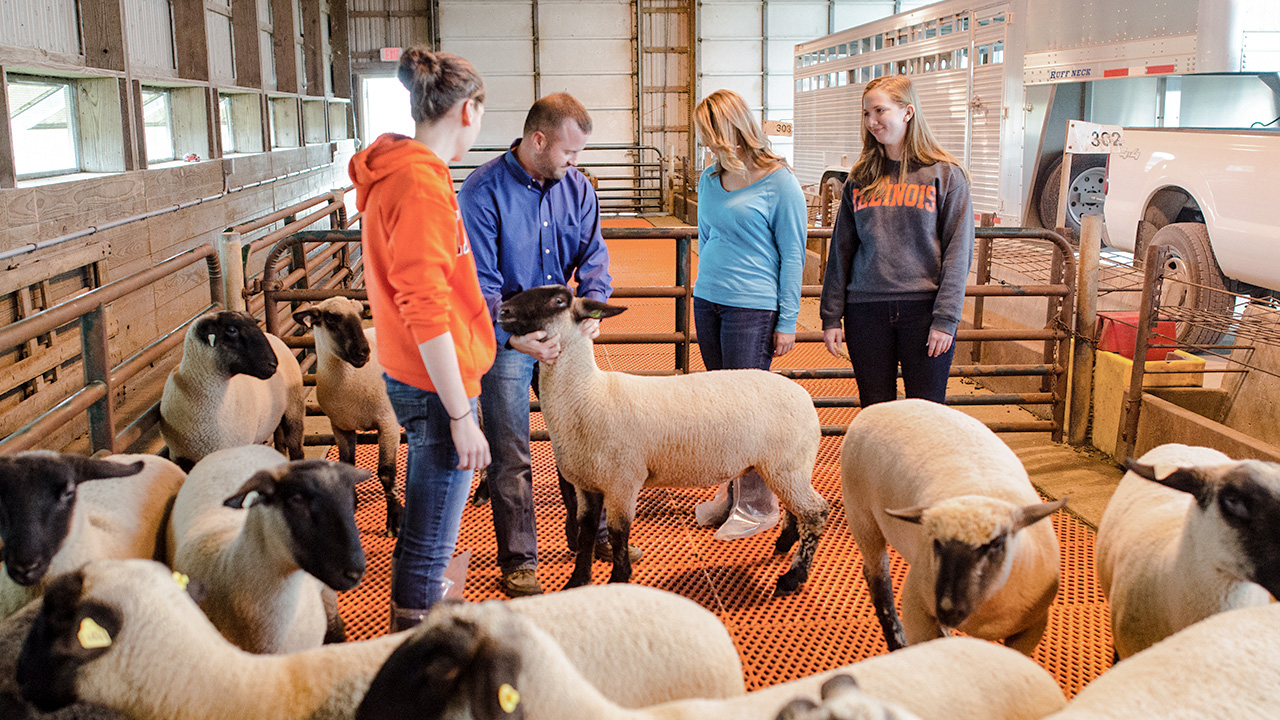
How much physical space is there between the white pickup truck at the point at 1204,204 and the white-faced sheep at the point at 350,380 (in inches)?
227

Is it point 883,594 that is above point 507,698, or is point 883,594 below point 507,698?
below

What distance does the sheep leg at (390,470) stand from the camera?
4312mm

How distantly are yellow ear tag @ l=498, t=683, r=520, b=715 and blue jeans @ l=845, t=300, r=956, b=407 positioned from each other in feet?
8.46

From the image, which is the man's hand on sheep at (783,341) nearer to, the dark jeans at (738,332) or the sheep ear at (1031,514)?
the dark jeans at (738,332)

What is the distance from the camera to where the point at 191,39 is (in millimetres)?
10711

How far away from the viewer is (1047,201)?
10.0 meters

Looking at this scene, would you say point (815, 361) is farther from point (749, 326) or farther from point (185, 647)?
point (185, 647)

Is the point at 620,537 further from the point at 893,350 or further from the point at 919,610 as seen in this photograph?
the point at 893,350

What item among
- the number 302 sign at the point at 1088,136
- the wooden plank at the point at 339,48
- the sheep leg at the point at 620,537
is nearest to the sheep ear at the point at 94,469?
the sheep leg at the point at 620,537

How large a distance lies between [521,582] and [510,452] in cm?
50

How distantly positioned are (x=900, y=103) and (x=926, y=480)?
1570 millimetres

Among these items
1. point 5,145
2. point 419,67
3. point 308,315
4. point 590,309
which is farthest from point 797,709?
point 5,145

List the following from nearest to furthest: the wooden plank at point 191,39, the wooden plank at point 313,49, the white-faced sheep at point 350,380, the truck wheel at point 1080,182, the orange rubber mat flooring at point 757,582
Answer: the orange rubber mat flooring at point 757,582 < the white-faced sheep at point 350,380 < the truck wheel at point 1080,182 < the wooden plank at point 191,39 < the wooden plank at point 313,49

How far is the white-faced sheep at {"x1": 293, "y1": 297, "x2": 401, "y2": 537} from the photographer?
14.5 feet
